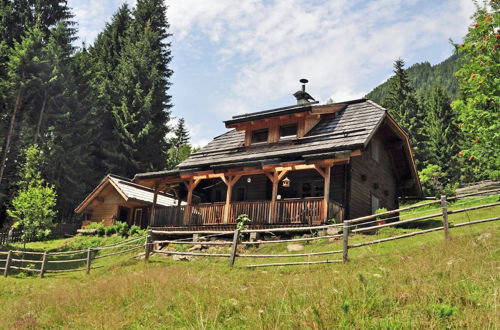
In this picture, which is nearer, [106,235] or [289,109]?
[289,109]

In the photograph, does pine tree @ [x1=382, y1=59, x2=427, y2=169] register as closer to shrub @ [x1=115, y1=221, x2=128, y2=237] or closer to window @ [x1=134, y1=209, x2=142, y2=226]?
window @ [x1=134, y1=209, x2=142, y2=226]

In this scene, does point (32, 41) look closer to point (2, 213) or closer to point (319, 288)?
point (2, 213)

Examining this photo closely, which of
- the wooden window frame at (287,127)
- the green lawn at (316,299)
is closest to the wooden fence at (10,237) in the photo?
the green lawn at (316,299)

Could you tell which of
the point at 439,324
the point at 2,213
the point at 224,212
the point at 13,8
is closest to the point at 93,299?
the point at 439,324

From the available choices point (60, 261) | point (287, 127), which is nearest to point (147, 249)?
point (60, 261)

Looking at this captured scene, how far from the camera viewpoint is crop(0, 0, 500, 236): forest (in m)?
34.2

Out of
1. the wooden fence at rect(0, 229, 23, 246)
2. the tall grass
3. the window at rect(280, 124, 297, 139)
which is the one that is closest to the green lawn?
the tall grass

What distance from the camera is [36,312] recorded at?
32.5 ft

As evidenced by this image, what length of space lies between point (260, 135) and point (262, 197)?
3.75m

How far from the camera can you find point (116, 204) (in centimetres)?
3306

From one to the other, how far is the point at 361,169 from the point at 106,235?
1819 centimetres

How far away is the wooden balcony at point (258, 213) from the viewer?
17.8 metres

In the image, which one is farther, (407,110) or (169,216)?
(407,110)

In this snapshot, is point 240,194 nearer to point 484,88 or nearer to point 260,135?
point 260,135
